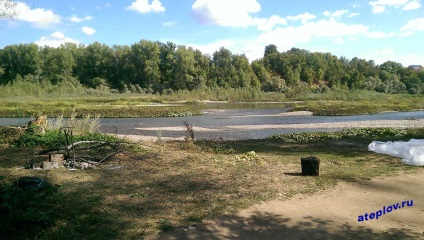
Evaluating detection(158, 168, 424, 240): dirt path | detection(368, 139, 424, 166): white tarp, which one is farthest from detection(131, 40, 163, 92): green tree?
detection(158, 168, 424, 240): dirt path

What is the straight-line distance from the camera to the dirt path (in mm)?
5652

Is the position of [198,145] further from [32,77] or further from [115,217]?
[32,77]

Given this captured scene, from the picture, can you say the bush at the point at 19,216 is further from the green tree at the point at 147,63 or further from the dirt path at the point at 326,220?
the green tree at the point at 147,63

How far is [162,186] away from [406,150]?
9268 mm

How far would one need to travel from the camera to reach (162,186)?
8320 mm

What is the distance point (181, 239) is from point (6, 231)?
2.63 meters

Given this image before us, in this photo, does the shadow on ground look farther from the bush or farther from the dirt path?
the bush

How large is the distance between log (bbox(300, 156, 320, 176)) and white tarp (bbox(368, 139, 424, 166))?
3.80m

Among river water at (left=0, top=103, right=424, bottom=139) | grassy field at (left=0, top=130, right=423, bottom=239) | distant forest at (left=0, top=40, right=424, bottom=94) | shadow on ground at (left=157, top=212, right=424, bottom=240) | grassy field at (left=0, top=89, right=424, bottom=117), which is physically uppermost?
distant forest at (left=0, top=40, right=424, bottom=94)

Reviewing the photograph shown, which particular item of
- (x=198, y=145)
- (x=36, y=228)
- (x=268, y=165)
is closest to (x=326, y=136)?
(x=198, y=145)

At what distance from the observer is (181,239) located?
539cm

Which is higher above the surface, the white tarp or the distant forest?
the distant forest

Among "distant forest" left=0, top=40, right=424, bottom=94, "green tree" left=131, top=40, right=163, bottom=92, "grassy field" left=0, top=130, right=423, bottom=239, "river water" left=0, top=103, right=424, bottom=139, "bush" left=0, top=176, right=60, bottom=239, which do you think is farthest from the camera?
"green tree" left=131, top=40, right=163, bottom=92

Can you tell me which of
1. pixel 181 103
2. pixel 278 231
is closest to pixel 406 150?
pixel 278 231
